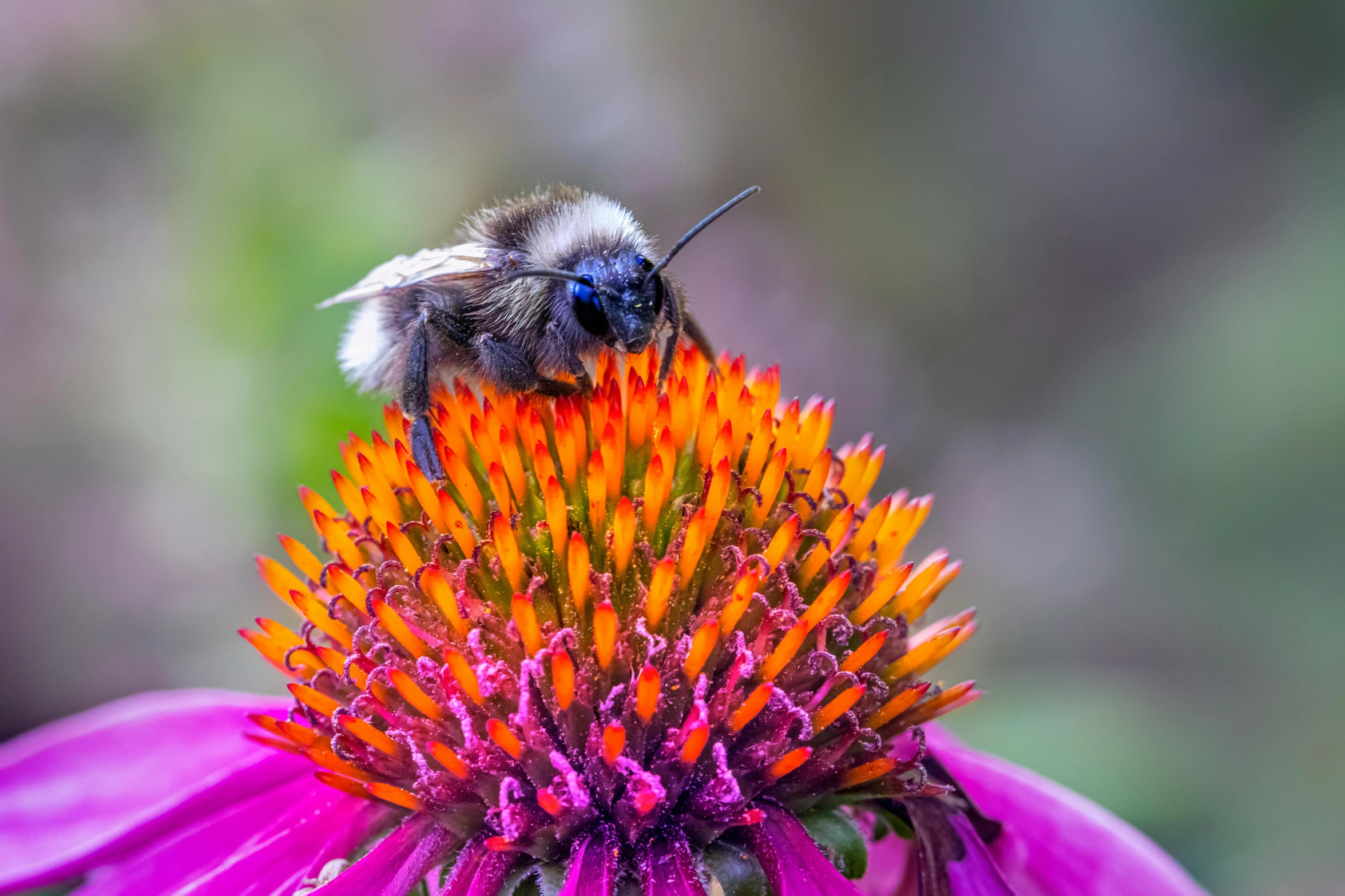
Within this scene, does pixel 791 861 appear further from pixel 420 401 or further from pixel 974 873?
pixel 420 401

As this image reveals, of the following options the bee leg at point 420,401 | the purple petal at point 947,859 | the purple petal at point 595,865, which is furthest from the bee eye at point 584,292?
the purple petal at point 947,859

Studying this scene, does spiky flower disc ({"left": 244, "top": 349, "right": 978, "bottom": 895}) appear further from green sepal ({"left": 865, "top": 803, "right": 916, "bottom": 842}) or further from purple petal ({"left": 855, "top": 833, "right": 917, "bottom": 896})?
purple petal ({"left": 855, "top": 833, "right": 917, "bottom": 896})

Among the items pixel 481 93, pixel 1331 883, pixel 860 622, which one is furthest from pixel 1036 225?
pixel 860 622

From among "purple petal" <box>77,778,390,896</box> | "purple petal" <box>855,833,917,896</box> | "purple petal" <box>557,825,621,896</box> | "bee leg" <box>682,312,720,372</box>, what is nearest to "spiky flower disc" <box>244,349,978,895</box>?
"purple petal" <box>557,825,621,896</box>

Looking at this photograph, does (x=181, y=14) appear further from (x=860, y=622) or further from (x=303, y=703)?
(x=860, y=622)

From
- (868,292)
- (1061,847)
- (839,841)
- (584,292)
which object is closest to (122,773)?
(584,292)
